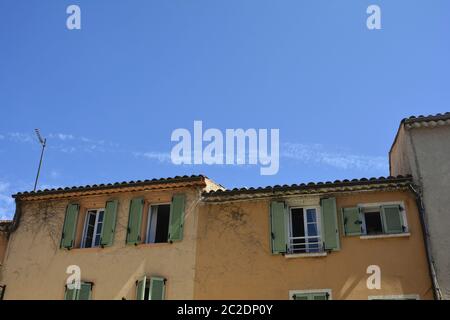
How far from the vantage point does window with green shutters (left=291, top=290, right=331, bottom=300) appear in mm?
13868

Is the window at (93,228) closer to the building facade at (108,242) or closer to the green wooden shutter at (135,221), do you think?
the building facade at (108,242)

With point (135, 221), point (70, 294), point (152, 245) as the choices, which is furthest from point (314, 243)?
point (70, 294)

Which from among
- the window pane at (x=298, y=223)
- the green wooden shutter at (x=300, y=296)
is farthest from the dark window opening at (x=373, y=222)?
the green wooden shutter at (x=300, y=296)

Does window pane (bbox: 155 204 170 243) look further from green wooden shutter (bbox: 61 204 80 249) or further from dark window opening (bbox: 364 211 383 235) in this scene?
dark window opening (bbox: 364 211 383 235)

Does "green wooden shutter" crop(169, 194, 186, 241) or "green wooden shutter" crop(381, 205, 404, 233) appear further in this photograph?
"green wooden shutter" crop(169, 194, 186, 241)

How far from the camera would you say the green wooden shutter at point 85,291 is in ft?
50.8

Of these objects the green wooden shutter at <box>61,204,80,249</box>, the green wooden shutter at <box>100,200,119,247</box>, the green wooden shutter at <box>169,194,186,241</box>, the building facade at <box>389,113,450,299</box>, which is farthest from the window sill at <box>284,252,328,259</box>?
the green wooden shutter at <box>61,204,80,249</box>

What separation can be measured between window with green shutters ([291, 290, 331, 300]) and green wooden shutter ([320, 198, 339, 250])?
121 cm

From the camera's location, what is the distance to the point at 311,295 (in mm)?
13969

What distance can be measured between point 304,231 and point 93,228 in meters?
6.83

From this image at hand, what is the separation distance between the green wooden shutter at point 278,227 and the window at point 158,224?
3356 millimetres

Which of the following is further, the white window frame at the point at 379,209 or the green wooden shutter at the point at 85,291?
the green wooden shutter at the point at 85,291

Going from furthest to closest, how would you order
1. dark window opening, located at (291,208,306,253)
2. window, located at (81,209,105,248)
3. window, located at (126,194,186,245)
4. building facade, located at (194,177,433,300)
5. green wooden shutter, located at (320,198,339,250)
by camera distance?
window, located at (81,209,105,248)
window, located at (126,194,186,245)
dark window opening, located at (291,208,306,253)
green wooden shutter, located at (320,198,339,250)
building facade, located at (194,177,433,300)
